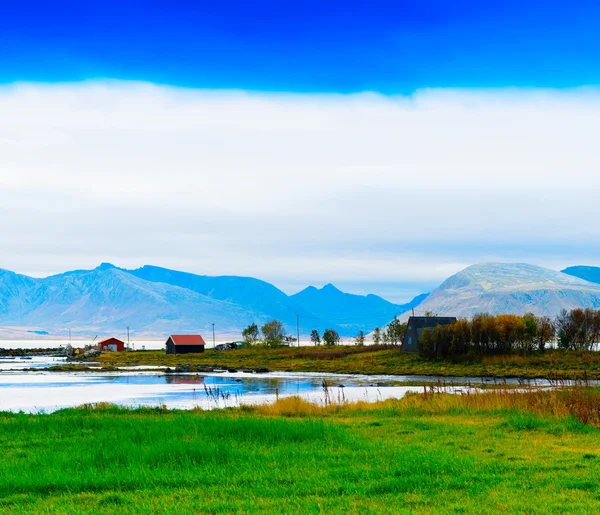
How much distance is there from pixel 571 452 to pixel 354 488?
18.7 feet

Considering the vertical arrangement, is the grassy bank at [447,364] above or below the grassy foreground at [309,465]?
below

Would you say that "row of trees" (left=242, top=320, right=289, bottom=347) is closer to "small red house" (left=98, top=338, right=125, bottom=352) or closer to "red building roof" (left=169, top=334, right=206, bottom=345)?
"red building roof" (left=169, top=334, right=206, bottom=345)

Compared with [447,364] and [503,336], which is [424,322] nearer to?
[503,336]

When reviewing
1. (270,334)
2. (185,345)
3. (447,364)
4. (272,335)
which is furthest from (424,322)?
(185,345)

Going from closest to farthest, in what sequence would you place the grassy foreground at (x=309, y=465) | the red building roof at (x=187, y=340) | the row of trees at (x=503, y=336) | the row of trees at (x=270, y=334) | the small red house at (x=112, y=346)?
the grassy foreground at (x=309, y=465) < the row of trees at (x=503, y=336) < the red building roof at (x=187, y=340) < the row of trees at (x=270, y=334) < the small red house at (x=112, y=346)

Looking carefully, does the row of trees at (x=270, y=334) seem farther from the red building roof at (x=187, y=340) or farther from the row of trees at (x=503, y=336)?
the row of trees at (x=503, y=336)

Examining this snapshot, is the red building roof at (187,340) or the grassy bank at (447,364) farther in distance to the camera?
the red building roof at (187,340)

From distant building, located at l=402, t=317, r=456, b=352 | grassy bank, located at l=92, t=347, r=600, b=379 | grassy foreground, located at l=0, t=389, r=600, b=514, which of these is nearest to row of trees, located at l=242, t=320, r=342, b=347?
grassy bank, located at l=92, t=347, r=600, b=379

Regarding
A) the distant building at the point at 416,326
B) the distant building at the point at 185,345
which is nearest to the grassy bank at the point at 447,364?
the distant building at the point at 416,326

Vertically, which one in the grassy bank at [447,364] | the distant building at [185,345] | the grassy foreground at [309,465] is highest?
the grassy foreground at [309,465]

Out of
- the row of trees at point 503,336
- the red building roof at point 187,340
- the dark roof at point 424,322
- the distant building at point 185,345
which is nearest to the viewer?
the row of trees at point 503,336

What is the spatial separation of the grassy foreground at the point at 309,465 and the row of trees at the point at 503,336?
208 ft

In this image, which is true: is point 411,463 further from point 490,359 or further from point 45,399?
point 490,359

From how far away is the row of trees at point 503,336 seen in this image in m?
83.4
